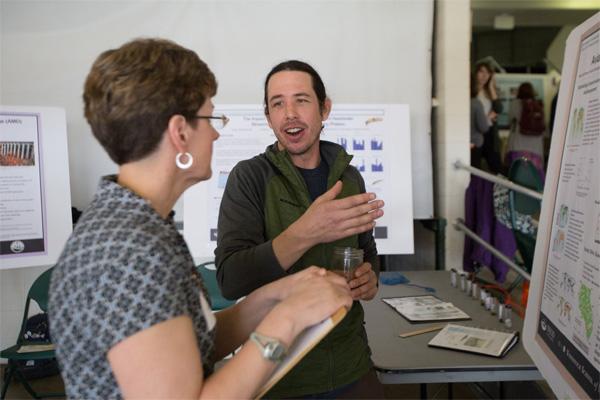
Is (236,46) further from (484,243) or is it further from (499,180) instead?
(484,243)

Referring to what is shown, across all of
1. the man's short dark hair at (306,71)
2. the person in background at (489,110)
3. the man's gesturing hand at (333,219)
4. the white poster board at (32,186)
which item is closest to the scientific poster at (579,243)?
the man's gesturing hand at (333,219)

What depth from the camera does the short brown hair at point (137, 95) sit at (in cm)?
85

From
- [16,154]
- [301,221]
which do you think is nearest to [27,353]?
[16,154]

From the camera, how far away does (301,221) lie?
4.39 feet

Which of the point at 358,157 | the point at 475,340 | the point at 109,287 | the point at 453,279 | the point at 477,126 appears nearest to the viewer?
the point at 109,287

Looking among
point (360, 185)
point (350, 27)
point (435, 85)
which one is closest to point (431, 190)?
point (435, 85)

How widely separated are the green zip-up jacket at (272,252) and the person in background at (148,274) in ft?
1.55

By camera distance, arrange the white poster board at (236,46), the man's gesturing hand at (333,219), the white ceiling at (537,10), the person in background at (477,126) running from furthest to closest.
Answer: the white ceiling at (537,10) → the person in background at (477,126) → the white poster board at (236,46) → the man's gesturing hand at (333,219)

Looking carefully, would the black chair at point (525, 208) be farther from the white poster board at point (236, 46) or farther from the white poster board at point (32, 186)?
the white poster board at point (32, 186)

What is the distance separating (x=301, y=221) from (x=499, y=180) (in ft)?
5.88

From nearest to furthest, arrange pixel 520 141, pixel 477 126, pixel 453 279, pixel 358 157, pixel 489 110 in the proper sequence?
pixel 453 279 → pixel 358 157 → pixel 477 126 → pixel 489 110 → pixel 520 141

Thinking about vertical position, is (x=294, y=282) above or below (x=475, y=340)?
above

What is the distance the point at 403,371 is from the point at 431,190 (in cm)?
223

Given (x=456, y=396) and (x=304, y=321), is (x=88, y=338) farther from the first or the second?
(x=456, y=396)
